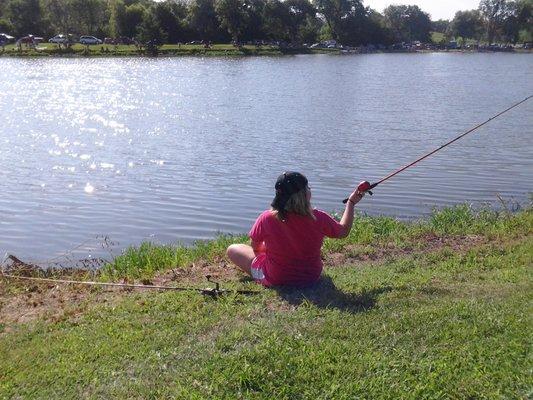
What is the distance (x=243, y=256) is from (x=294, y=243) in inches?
34.7

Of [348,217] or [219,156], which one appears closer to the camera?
[348,217]

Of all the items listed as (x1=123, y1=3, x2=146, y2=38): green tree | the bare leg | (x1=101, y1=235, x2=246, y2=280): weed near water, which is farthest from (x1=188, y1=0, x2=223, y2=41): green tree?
the bare leg

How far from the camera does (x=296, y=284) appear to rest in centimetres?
664

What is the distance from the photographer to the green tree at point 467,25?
14762 cm

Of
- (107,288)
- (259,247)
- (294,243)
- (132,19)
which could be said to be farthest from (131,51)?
(294,243)

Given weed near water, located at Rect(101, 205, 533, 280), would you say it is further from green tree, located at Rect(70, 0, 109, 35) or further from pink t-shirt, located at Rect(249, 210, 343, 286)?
green tree, located at Rect(70, 0, 109, 35)

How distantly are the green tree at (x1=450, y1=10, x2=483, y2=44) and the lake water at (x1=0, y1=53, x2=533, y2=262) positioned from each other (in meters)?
116

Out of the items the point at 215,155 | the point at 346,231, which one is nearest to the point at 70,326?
the point at 346,231

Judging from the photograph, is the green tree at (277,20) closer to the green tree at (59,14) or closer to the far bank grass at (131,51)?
the far bank grass at (131,51)

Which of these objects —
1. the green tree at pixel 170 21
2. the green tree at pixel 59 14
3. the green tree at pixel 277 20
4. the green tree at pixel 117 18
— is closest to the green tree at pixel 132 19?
the green tree at pixel 117 18

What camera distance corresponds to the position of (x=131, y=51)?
92188mm

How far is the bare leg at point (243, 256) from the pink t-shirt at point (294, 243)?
18.2 inches

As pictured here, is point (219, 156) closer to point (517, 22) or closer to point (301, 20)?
point (301, 20)

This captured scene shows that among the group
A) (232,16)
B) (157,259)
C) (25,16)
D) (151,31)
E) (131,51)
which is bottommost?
(131,51)
